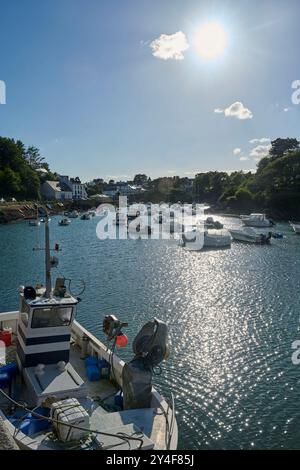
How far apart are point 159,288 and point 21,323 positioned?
74.3 ft

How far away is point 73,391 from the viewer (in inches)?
473

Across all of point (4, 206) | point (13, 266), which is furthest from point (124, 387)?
point (4, 206)

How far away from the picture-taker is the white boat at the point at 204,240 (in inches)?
2496

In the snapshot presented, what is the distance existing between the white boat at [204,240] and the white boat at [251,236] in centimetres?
638

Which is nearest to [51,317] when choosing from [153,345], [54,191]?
[153,345]

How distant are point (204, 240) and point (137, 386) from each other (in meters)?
53.0

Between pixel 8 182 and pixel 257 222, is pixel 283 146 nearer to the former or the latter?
pixel 257 222

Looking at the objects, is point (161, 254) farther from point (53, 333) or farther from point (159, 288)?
point (53, 333)

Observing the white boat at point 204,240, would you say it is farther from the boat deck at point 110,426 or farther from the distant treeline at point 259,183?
the distant treeline at point 259,183

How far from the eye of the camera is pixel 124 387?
1238 cm

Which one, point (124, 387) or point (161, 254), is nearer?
point (124, 387)

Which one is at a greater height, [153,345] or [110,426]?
[153,345]
